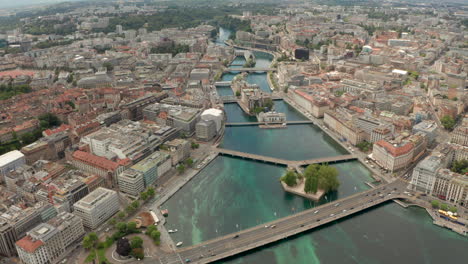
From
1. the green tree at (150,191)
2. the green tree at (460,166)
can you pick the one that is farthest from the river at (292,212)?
the green tree at (460,166)

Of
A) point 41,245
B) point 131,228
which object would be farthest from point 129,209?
point 41,245

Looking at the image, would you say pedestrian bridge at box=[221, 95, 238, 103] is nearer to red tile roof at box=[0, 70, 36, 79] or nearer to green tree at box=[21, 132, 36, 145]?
green tree at box=[21, 132, 36, 145]

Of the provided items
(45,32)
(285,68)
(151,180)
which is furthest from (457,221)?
(45,32)

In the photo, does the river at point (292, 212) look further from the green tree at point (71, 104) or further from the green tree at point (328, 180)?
the green tree at point (71, 104)

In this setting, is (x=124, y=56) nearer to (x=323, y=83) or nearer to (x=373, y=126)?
(x=323, y=83)

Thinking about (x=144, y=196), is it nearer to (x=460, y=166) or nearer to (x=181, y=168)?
(x=181, y=168)

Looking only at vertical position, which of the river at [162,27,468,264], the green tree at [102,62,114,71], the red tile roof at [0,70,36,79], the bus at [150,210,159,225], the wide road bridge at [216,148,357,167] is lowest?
the river at [162,27,468,264]

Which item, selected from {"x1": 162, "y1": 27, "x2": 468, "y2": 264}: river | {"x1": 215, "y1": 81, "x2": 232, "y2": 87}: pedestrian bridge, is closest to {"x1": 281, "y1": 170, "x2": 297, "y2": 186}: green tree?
{"x1": 162, "y1": 27, "x2": 468, "y2": 264}: river
